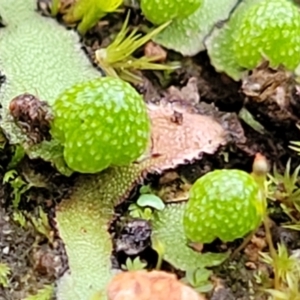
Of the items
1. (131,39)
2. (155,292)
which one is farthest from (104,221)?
(131,39)

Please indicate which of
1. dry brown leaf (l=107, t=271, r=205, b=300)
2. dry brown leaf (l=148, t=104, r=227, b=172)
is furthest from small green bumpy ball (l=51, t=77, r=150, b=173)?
dry brown leaf (l=107, t=271, r=205, b=300)

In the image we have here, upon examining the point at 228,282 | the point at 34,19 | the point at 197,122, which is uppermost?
the point at 34,19

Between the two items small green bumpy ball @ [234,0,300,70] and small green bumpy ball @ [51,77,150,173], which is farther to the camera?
small green bumpy ball @ [234,0,300,70]

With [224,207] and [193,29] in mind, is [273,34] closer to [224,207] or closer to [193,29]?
[193,29]

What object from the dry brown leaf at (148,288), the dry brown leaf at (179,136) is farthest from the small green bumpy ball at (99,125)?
the dry brown leaf at (148,288)

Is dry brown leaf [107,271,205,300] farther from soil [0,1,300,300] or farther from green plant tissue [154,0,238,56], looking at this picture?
green plant tissue [154,0,238,56]

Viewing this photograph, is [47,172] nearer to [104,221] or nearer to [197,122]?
[104,221]

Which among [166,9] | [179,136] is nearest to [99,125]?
[179,136]
